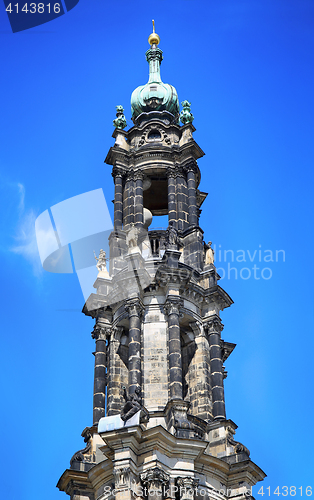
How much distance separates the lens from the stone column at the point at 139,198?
4225 centimetres

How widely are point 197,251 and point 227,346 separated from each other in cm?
585

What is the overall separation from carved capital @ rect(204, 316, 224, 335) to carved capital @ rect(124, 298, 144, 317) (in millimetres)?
3677

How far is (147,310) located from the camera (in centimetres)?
3762

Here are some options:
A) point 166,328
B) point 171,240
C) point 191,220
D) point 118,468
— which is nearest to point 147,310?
point 166,328

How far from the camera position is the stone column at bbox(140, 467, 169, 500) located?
29875mm

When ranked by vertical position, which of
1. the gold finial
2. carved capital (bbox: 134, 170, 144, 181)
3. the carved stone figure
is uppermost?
the gold finial

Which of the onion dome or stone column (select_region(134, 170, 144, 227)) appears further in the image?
the onion dome

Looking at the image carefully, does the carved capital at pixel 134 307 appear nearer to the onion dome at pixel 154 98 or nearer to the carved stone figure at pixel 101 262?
the carved stone figure at pixel 101 262

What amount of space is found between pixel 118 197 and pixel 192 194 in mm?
4478

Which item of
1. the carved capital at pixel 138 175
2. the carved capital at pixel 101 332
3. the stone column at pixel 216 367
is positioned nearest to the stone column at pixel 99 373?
the carved capital at pixel 101 332

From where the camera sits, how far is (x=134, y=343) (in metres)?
35.6

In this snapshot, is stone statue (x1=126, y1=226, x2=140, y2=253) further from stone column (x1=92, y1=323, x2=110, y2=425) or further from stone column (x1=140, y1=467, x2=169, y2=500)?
stone column (x1=140, y1=467, x2=169, y2=500)

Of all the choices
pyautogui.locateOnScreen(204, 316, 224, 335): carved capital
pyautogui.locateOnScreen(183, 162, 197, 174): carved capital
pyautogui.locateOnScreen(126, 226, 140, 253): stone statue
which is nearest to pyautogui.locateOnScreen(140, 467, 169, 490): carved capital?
pyautogui.locateOnScreen(204, 316, 224, 335): carved capital

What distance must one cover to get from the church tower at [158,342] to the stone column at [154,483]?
0.14 feet
